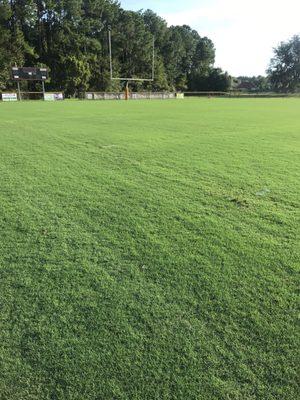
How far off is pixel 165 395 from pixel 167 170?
4334 millimetres

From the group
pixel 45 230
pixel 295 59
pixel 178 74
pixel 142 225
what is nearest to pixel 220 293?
pixel 142 225

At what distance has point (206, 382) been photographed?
1.81 m

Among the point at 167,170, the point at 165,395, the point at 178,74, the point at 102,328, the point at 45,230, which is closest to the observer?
the point at 165,395

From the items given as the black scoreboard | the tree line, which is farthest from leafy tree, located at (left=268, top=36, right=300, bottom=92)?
the black scoreboard

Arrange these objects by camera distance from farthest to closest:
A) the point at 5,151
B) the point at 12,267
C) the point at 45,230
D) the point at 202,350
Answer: the point at 5,151 < the point at 45,230 < the point at 12,267 < the point at 202,350

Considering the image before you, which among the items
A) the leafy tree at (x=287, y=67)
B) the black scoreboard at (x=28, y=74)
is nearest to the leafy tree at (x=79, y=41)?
the black scoreboard at (x=28, y=74)

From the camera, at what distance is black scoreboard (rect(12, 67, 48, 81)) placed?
36.7 m

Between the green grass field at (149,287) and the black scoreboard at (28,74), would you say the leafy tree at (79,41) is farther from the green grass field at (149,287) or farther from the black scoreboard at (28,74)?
the green grass field at (149,287)

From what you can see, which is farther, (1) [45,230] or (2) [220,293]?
(1) [45,230]

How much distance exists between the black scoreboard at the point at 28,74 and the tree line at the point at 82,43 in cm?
1001

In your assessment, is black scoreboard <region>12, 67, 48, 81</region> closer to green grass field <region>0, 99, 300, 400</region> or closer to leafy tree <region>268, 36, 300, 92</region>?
green grass field <region>0, 99, 300, 400</region>

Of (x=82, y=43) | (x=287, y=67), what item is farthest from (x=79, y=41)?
(x=287, y=67)

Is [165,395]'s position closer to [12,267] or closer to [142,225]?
[12,267]

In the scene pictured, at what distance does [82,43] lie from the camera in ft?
181
